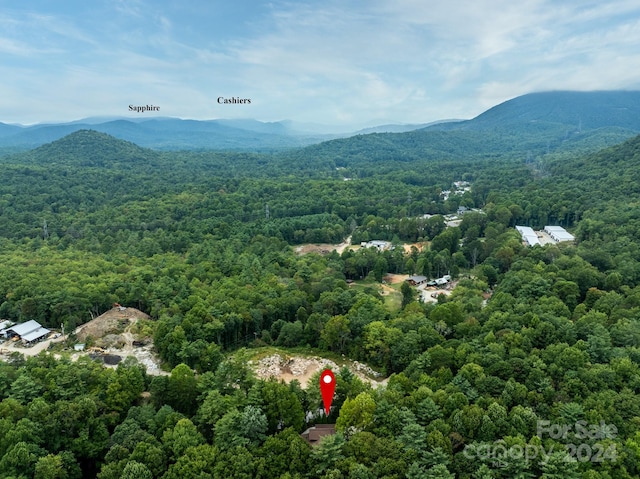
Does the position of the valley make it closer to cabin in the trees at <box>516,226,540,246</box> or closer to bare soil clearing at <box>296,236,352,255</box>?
bare soil clearing at <box>296,236,352,255</box>

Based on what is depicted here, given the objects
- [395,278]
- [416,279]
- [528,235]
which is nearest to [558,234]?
[528,235]

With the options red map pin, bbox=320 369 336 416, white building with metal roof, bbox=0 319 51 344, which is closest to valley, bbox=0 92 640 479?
red map pin, bbox=320 369 336 416

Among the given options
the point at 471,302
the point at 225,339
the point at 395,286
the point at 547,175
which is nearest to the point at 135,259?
the point at 225,339

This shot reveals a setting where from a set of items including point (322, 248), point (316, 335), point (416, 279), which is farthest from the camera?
point (322, 248)

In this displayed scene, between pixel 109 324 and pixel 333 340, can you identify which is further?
pixel 109 324

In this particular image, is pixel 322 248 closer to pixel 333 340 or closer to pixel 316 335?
pixel 316 335

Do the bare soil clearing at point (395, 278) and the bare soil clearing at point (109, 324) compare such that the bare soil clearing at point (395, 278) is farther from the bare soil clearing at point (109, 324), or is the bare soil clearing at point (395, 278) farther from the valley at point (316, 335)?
the bare soil clearing at point (109, 324)
